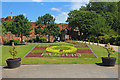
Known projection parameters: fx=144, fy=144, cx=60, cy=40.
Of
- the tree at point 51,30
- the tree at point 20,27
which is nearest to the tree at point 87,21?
the tree at point 51,30

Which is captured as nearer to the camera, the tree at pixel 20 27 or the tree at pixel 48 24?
the tree at pixel 20 27

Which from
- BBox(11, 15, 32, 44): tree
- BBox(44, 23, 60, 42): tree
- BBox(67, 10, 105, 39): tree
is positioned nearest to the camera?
BBox(11, 15, 32, 44): tree

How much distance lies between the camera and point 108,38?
3550 cm

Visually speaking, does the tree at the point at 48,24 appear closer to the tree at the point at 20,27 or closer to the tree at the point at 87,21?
the tree at the point at 20,27

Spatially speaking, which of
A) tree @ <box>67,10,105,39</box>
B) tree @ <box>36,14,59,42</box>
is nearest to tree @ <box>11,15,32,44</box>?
tree @ <box>36,14,59,42</box>

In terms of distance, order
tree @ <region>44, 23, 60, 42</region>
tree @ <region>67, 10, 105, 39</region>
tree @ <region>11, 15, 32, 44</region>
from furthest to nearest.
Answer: tree @ <region>67, 10, 105, 39</region> < tree @ <region>44, 23, 60, 42</region> < tree @ <region>11, 15, 32, 44</region>

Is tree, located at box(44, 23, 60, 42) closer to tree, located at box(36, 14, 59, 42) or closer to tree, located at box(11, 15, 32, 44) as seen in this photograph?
tree, located at box(36, 14, 59, 42)

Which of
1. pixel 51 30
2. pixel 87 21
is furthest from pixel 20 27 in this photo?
pixel 87 21

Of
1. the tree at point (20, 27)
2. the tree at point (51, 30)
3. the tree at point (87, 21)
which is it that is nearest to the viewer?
the tree at point (20, 27)

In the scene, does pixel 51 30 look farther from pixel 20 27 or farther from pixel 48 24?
pixel 20 27

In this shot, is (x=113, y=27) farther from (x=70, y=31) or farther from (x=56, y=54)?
(x=56, y=54)

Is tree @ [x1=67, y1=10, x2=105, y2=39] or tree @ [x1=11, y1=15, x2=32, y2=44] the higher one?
tree @ [x1=67, y1=10, x2=105, y2=39]

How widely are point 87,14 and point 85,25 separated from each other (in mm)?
4441

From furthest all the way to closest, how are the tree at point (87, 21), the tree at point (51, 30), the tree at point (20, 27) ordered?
the tree at point (87, 21) < the tree at point (51, 30) < the tree at point (20, 27)
